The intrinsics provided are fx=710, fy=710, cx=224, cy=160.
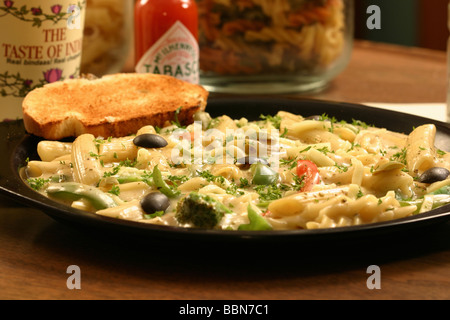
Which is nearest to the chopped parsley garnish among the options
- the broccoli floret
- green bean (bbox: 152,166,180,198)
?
green bean (bbox: 152,166,180,198)

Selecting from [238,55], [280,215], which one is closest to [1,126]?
[280,215]

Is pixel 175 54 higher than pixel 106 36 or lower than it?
lower

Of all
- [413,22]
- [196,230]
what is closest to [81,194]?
[196,230]

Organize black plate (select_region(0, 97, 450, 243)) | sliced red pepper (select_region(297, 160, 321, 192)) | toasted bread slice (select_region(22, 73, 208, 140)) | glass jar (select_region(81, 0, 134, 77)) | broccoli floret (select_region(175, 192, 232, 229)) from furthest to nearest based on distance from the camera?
glass jar (select_region(81, 0, 134, 77))
toasted bread slice (select_region(22, 73, 208, 140))
sliced red pepper (select_region(297, 160, 321, 192))
broccoli floret (select_region(175, 192, 232, 229))
black plate (select_region(0, 97, 450, 243))

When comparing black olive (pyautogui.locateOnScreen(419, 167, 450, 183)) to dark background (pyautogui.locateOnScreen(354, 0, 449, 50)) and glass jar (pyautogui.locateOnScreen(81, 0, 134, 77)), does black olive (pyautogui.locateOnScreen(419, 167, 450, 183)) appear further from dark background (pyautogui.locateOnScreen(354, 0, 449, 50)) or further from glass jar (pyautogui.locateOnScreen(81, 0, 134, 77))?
dark background (pyautogui.locateOnScreen(354, 0, 449, 50))

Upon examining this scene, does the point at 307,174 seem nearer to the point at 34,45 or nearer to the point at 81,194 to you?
the point at 81,194

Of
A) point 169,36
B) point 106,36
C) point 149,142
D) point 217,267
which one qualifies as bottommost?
point 217,267

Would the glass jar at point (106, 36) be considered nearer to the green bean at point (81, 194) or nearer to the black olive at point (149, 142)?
the black olive at point (149, 142)
